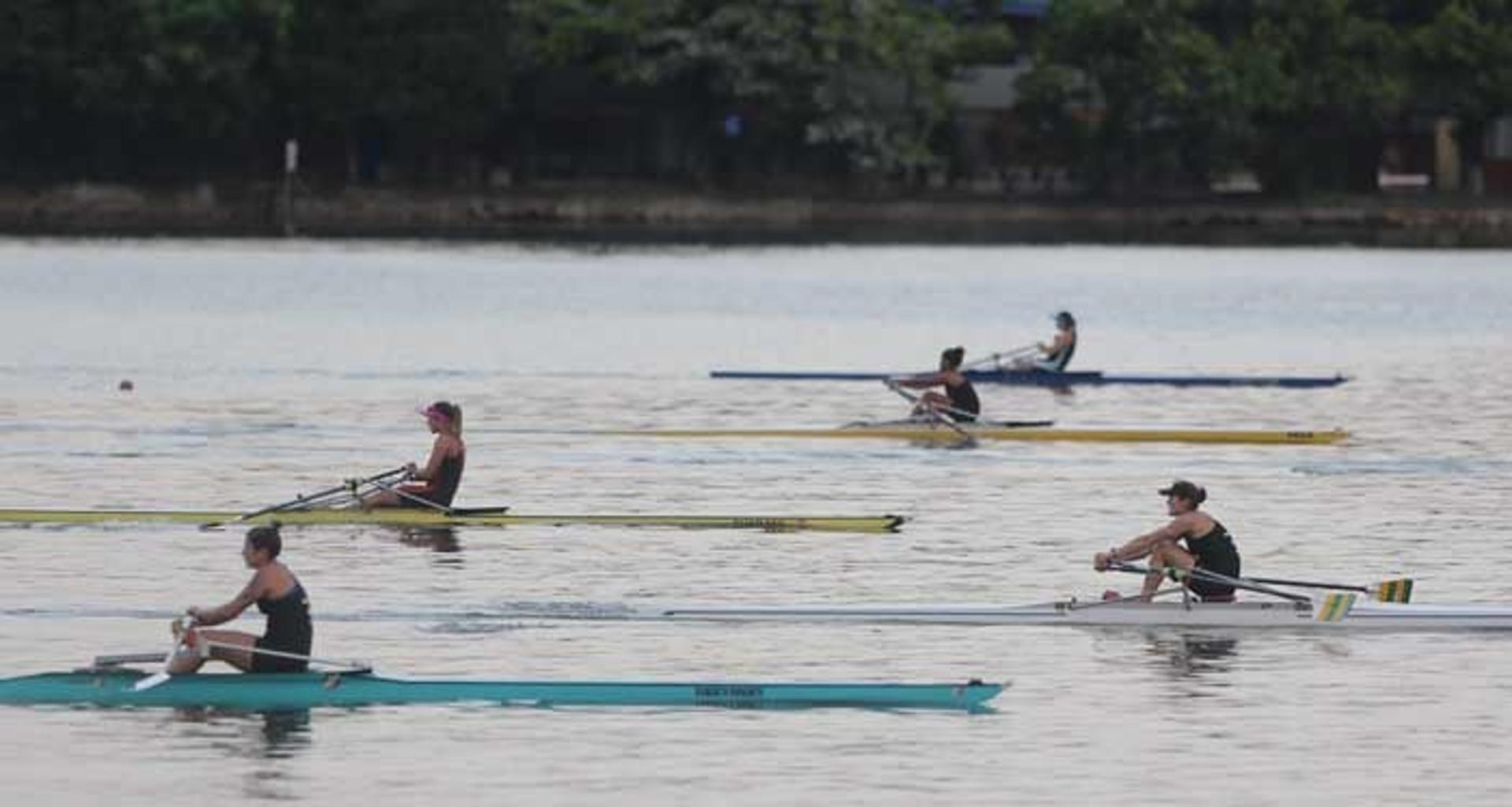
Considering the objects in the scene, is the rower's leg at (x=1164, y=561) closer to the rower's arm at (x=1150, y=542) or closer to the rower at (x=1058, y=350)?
the rower's arm at (x=1150, y=542)

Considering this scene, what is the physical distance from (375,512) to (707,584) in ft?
13.2

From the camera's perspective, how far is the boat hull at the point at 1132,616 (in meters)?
33.0

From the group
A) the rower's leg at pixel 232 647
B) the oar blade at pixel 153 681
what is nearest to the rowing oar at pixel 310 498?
the rower's leg at pixel 232 647

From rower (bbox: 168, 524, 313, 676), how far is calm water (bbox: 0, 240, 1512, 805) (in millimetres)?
528

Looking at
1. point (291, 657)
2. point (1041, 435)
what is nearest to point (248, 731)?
point (291, 657)

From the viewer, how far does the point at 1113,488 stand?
Answer: 49156mm

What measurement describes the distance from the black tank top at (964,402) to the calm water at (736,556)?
0.74m

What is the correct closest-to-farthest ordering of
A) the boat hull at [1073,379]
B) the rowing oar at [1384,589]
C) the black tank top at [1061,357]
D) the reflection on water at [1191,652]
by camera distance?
the reflection on water at [1191,652] < the rowing oar at [1384,589] < the black tank top at [1061,357] < the boat hull at [1073,379]

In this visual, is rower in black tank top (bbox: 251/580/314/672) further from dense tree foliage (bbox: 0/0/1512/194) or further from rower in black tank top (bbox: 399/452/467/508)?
dense tree foliage (bbox: 0/0/1512/194)

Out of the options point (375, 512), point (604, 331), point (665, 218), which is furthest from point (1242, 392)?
point (665, 218)

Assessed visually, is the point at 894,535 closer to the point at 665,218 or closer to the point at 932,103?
the point at 932,103

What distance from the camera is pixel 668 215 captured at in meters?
158

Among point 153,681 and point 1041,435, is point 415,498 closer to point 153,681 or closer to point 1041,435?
point 153,681

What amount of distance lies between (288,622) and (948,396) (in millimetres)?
24978
